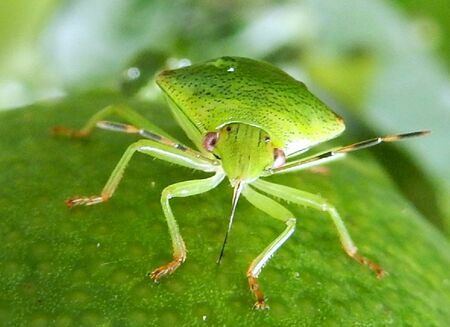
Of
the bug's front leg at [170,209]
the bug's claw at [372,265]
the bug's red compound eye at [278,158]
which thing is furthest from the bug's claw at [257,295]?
the bug's red compound eye at [278,158]

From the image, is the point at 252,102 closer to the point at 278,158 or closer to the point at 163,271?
the point at 278,158

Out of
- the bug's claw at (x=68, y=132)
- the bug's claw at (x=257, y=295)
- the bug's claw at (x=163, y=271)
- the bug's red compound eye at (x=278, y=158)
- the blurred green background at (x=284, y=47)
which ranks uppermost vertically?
the bug's claw at (x=163, y=271)

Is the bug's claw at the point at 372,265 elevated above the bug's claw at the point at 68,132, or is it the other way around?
the bug's claw at the point at 68,132

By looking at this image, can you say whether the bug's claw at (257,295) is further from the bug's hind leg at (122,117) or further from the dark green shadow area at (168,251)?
the bug's hind leg at (122,117)

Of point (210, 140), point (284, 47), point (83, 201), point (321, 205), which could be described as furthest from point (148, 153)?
point (284, 47)

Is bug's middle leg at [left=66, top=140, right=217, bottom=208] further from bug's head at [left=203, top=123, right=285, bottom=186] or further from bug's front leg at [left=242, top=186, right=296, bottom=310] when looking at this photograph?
bug's front leg at [left=242, top=186, right=296, bottom=310]

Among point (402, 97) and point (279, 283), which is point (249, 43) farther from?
point (279, 283)

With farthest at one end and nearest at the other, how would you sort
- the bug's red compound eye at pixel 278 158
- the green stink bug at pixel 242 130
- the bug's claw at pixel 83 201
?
the bug's red compound eye at pixel 278 158 < the green stink bug at pixel 242 130 < the bug's claw at pixel 83 201

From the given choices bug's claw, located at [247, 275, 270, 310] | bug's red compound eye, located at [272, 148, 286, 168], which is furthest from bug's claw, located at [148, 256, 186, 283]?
bug's red compound eye, located at [272, 148, 286, 168]
